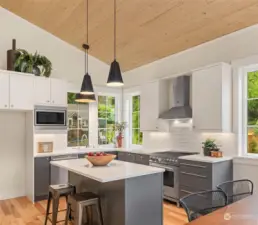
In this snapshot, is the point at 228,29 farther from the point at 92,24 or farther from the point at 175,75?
the point at 92,24

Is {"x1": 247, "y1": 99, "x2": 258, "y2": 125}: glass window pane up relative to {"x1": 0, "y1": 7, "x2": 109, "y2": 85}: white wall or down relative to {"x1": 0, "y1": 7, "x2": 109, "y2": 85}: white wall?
down

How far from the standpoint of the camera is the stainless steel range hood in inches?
177

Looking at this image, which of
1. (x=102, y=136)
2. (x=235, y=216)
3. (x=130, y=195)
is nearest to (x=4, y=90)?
(x=102, y=136)

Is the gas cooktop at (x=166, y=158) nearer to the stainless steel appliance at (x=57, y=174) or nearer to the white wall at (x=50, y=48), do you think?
the stainless steel appliance at (x=57, y=174)

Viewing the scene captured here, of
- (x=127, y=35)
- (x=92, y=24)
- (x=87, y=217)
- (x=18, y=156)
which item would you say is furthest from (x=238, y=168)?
(x=18, y=156)

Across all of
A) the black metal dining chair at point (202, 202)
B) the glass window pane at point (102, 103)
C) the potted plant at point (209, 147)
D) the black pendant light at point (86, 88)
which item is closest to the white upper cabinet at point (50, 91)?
the black pendant light at point (86, 88)

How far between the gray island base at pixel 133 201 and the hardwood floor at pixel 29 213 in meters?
0.86

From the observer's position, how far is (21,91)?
4488 mm

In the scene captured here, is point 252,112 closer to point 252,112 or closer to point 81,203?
point 252,112

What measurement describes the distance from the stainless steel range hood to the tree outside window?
0.98 m

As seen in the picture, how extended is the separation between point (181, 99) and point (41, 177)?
118 inches

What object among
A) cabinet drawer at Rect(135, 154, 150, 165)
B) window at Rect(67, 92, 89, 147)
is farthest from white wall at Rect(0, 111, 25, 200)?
cabinet drawer at Rect(135, 154, 150, 165)

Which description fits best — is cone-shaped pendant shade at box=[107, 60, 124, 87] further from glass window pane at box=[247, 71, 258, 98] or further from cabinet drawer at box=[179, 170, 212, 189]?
glass window pane at box=[247, 71, 258, 98]

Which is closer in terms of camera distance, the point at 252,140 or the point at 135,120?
the point at 252,140
